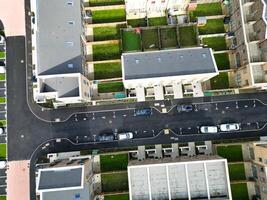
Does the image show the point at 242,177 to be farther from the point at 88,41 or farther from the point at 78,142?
the point at 88,41

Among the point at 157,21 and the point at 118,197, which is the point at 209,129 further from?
the point at 157,21

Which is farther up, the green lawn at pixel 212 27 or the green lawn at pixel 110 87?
the green lawn at pixel 212 27

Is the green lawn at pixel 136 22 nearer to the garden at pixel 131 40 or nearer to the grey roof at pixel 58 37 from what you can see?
the garden at pixel 131 40

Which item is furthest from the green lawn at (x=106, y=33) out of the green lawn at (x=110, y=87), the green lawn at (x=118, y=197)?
the green lawn at (x=118, y=197)

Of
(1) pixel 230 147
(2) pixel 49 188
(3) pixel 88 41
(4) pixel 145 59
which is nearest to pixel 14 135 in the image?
(2) pixel 49 188

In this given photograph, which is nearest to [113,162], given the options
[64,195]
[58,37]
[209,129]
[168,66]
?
[64,195]

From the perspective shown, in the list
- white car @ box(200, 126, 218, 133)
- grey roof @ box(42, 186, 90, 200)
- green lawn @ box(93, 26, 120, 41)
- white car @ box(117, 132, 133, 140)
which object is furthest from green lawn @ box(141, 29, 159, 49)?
grey roof @ box(42, 186, 90, 200)

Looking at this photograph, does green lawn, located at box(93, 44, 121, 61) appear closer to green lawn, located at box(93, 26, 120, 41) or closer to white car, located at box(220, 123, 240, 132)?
green lawn, located at box(93, 26, 120, 41)
